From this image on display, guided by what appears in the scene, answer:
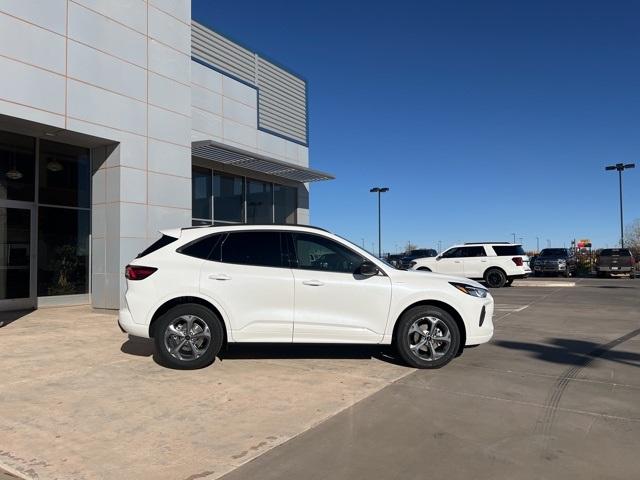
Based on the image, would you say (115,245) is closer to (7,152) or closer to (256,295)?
(7,152)

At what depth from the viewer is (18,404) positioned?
511 centimetres

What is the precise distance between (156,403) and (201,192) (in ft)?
42.9

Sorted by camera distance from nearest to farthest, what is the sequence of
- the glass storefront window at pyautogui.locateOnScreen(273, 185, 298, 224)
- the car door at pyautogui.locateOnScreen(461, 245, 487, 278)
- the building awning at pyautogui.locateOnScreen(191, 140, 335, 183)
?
the building awning at pyautogui.locateOnScreen(191, 140, 335, 183), the glass storefront window at pyautogui.locateOnScreen(273, 185, 298, 224), the car door at pyautogui.locateOnScreen(461, 245, 487, 278)

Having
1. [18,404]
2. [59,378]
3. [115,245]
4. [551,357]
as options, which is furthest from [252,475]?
[115,245]

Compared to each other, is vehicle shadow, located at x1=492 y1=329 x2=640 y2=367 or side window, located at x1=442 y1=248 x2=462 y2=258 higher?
side window, located at x1=442 y1=248 x2=462 y2=258

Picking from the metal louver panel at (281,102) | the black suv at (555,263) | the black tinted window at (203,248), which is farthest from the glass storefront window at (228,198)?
the black suv at (555,263)

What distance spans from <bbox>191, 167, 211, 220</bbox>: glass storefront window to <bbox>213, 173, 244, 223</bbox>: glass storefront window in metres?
0.31

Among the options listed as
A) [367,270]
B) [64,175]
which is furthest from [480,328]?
[64,175]

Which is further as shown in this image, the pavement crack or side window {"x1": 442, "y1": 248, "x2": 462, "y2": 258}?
side window {"x1": 442, "y1": 248, "x2": 462, "y2": 258}

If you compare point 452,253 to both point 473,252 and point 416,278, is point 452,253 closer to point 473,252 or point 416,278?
point 473,252

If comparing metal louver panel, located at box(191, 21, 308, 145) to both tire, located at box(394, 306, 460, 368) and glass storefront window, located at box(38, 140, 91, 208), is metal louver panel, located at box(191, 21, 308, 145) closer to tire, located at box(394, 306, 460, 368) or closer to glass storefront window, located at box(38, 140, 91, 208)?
glass storefront window, located at box(38, 140, 91, 208)

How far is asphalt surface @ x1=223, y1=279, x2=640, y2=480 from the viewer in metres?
3.67

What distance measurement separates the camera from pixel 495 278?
70.4 feet

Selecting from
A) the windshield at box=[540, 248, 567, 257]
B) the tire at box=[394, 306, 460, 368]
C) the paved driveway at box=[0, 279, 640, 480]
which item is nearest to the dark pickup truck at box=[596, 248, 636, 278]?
the windshield at box=[540, 248, 567, 257]
